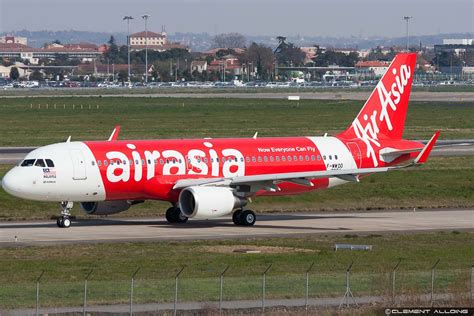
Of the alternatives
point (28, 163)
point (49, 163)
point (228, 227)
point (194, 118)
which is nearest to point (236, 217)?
point (228, 227)

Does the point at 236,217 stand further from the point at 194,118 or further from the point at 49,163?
the point at 194,118

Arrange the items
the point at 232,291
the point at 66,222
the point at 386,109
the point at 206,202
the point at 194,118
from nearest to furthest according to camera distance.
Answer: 1. the point at 232,291
2. the point at 206,202
3. the point at 66,222
4. the point at 386,109
5. the point at 194,118

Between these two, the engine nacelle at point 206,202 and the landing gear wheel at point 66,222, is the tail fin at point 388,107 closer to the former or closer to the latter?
the engine nacelle at point 206,202

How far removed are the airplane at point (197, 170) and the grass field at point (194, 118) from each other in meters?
43.7

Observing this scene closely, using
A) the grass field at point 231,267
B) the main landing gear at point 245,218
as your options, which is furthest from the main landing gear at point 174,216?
the grass field at point 231,267

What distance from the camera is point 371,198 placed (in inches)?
2808

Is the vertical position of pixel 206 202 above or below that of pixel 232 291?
above

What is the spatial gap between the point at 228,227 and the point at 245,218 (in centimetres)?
92

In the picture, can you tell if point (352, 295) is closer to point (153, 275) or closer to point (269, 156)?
point (153, 275)

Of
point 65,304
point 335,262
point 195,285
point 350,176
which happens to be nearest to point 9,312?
point 65,304

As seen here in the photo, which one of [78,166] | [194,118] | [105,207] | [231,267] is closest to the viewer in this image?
[231,267]

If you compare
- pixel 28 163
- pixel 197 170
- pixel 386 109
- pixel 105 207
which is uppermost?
pixel 386 109

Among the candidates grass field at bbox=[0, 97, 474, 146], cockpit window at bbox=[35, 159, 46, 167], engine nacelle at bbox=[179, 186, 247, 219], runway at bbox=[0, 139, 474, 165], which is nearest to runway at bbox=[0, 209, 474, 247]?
engine nacelle at bbox=[179, 186, 247, 219]

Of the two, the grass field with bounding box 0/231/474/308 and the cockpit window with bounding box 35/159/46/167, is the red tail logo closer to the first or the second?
the grass field with bounding box 0/231/474/308
